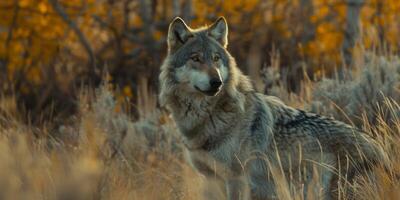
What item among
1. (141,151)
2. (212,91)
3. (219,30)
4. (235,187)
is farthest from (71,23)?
(235,187)

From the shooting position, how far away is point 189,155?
5.47 metres

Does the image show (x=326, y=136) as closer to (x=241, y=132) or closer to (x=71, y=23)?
(x=241, y=132)

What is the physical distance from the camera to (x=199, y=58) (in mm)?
5547

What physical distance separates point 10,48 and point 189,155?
7.76m

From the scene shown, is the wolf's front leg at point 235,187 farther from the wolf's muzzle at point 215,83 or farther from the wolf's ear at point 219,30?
the wolf's ear at point 219,30

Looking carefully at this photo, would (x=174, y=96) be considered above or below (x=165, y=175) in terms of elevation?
above

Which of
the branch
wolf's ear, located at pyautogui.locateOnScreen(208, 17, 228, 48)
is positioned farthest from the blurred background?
wolf's ear, located at pyautogui.locateOnScreen(208, 17, 228, 48)

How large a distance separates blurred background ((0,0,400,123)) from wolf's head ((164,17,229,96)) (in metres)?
4.89

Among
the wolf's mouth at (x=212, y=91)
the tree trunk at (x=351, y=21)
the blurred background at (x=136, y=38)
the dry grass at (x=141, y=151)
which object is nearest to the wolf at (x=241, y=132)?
the wolf's mouth at (x=212, y=91)

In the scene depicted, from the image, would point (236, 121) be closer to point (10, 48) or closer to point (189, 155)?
point (189, 155)

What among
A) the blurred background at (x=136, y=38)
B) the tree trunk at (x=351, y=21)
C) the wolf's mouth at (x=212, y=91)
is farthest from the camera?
the tree trunk at (x=351, y=21)

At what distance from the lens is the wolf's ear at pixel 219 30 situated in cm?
586

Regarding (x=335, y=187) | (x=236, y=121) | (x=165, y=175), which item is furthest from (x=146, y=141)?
(x=335, y=187)

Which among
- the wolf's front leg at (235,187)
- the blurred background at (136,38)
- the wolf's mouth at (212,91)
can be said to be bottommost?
the blurred background at (136,38)
